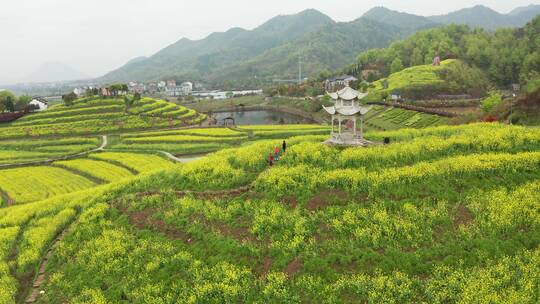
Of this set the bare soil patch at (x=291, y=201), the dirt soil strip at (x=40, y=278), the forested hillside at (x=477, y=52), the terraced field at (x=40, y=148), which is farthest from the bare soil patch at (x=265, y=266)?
the forested hillside at (x=477, y=52)

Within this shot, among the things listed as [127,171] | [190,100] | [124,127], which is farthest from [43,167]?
[190,100]

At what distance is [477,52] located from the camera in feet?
350

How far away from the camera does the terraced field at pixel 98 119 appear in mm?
69125

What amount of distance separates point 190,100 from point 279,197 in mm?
136666

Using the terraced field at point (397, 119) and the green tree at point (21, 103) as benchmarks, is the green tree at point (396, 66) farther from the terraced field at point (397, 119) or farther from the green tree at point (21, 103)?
the green tree at point (21, 103)

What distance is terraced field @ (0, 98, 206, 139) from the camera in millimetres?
69125

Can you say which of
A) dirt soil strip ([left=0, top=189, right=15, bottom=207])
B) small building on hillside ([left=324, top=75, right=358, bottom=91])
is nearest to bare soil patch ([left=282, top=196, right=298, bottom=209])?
dirt soil strip ([left=0, top=189, right=15, bottom=207])

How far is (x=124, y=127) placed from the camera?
71.8m

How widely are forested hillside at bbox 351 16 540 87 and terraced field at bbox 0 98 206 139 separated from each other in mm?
72898

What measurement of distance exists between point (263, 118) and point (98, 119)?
161ft

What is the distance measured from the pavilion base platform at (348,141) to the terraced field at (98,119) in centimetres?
5527

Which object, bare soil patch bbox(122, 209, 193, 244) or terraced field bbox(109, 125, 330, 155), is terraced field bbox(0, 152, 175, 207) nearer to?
terraced field bbox(109, 125, 330, 155)

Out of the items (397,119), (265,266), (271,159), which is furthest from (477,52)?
(265,266)

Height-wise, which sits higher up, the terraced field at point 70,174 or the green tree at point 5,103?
the green tree at point 5,103
